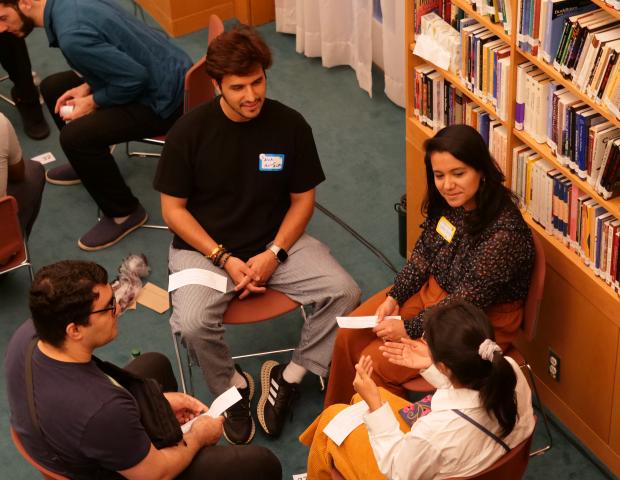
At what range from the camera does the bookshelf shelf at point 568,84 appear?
294 cm

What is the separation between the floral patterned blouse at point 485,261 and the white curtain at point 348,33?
2.22m

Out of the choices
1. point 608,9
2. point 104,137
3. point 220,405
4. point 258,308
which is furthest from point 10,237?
point 608,9

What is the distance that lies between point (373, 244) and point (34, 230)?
186cm

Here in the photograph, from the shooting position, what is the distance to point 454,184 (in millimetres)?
3229

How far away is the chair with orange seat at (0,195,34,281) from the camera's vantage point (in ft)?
13.0

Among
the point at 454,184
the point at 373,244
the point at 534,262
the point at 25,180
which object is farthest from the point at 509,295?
the point at 25,180

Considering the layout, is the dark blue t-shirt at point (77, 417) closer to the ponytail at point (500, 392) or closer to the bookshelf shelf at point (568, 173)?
the ponytail at point (500, 392)

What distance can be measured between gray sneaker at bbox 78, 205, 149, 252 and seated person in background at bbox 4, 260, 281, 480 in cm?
209

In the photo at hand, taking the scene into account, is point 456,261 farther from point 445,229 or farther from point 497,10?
point 497,10

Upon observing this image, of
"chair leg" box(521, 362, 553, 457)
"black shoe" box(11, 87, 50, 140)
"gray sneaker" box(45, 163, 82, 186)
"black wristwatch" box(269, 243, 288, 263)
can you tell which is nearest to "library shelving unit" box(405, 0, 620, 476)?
"chair leg" box(521, 362, 553, 457)

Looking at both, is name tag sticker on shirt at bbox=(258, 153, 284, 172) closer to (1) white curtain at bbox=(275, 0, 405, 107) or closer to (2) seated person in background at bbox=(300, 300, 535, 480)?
(2) seated person in background at bbox=(300, 300, 535, 480)

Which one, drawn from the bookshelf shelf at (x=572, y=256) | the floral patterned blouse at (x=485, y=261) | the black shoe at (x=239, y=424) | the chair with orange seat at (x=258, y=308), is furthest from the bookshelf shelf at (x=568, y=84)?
the black shoe at (x=239, y=424)

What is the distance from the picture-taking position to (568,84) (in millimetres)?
3074

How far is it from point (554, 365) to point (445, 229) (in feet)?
2.48
